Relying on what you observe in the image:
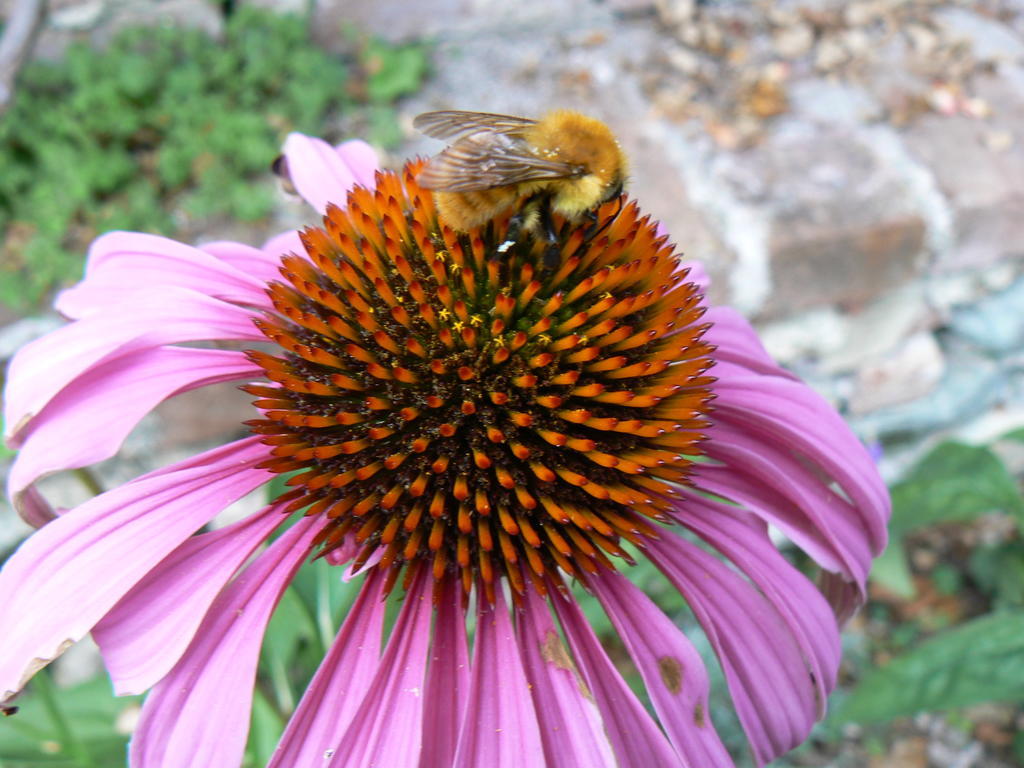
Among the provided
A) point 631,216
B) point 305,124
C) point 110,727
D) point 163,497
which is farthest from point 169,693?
point 305,124

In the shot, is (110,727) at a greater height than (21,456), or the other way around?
(21,456)

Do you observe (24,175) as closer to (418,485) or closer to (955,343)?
(418,485)

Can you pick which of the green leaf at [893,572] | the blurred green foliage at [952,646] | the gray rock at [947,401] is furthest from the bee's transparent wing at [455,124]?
the gray rock at [947,401]

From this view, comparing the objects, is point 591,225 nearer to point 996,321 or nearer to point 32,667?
point 32,667

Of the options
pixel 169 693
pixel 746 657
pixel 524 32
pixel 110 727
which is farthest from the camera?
pixel 524 32

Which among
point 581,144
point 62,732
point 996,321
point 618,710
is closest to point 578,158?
point 581,144

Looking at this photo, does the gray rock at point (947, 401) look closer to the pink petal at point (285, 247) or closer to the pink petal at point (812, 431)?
the pink petal at point (812, 431)

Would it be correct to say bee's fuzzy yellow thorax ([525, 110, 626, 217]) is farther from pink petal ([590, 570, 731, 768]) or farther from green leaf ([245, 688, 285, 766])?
green leaf ([245, 688, 285, 766])
